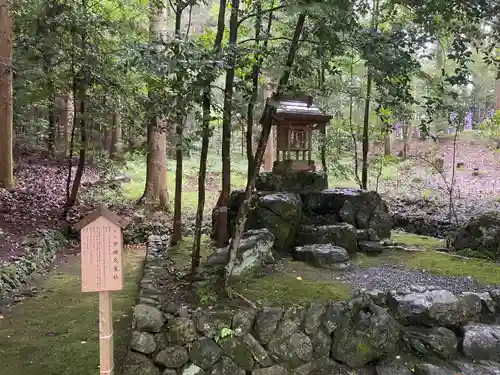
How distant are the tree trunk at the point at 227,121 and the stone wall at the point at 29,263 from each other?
3.14 m

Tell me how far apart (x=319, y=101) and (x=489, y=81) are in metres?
16.4

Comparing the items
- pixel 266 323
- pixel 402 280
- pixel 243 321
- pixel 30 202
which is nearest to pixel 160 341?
pixel 243 321

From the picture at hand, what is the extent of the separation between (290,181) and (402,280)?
2708mm

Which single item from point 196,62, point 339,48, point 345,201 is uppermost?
point 339,48

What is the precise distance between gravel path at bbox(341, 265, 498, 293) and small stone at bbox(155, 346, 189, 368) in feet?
7.05

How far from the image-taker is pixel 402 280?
5.06m

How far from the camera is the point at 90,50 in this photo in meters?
7.71

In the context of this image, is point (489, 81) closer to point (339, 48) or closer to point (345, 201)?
point (345, 201)

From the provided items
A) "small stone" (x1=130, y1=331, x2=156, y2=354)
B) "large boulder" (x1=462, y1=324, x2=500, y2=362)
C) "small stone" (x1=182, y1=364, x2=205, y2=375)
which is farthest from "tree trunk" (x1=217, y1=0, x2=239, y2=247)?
"large boulder" (x1=462, y1=324, x2=500, y2=362)

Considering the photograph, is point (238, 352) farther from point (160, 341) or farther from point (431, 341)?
point (431, 341)

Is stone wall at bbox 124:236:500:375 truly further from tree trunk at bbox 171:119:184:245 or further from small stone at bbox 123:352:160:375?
tree trunk at bbox 171:119:184:245

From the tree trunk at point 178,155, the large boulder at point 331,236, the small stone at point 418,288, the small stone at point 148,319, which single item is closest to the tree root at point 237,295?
the small stone at point 148,319

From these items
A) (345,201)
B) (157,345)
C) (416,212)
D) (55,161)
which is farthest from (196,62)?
(55,161)

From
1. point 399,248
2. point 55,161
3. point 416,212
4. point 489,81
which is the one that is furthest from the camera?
point 489,81
